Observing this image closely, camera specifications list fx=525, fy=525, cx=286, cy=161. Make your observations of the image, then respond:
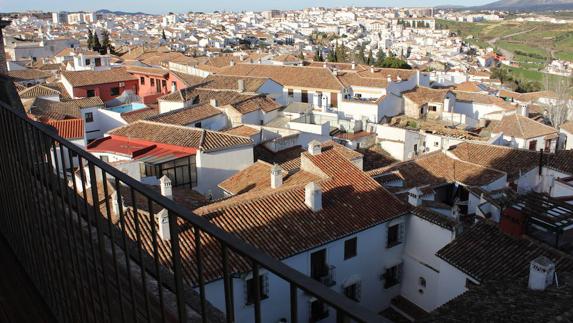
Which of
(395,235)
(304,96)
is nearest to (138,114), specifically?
(304,96)

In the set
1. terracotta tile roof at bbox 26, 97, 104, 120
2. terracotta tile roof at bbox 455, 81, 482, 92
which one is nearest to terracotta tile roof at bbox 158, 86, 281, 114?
terracotta tile roof at bbox 26, 97, 104, 120

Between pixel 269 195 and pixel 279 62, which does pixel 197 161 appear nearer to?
pixel 269 195

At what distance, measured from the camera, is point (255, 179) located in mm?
14922

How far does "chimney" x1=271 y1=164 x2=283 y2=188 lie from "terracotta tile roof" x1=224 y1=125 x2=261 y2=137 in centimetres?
579

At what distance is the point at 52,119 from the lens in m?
20.0

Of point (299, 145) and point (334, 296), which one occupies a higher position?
point (334, 296)

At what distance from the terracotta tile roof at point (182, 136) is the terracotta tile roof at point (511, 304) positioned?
9.73 meters

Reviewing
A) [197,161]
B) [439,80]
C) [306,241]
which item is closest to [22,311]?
[306,241]

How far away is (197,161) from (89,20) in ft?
473

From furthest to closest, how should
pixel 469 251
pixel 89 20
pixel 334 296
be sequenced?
pixel 89 20 → pixel 469 251 → pixel 334 296

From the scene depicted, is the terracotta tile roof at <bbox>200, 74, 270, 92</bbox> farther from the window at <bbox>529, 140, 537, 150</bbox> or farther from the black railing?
the black railing

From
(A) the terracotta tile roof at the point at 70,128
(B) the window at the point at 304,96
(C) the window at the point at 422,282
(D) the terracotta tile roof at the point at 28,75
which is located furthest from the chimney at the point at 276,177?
(D) the terracotta tile roof at the point at 28,75

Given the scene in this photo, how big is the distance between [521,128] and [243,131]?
12.8 meters

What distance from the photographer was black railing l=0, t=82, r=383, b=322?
1611 mm
